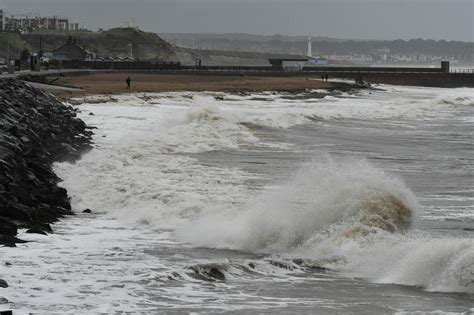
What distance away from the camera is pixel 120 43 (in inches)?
6088

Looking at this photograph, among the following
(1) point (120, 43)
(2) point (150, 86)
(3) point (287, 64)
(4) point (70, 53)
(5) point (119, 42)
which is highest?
(5) point (119, 42)

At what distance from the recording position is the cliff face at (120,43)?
146 metres

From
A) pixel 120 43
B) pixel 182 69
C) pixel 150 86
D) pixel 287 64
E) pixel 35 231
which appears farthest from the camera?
pixel 120 43

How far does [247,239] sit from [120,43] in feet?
475

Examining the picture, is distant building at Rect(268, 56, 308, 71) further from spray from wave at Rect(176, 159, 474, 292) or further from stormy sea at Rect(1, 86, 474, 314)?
spray from wave at Rect(176, 159, 474, 292)

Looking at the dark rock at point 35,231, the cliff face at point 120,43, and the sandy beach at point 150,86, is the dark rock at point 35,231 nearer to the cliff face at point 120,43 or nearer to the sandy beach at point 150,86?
the sandy beach at point 150,86

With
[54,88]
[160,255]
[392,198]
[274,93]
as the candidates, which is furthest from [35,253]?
[274,93]

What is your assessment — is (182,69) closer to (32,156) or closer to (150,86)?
(150,86)

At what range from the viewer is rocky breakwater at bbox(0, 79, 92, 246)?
1305 cm

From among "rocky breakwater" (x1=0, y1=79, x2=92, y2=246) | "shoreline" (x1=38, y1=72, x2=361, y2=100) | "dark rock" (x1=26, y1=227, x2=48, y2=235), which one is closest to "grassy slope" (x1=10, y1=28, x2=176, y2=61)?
"shoreline" (x1=38, y1=72, x2=361, y2=100)

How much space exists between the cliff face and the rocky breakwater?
11890 centimetres

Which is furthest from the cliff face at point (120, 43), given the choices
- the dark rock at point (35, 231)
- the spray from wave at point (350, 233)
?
the dark rock at point (35, 231)

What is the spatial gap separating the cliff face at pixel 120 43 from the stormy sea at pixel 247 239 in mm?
125882

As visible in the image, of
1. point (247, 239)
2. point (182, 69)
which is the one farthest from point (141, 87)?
point (247, 239)
